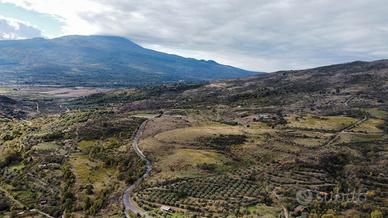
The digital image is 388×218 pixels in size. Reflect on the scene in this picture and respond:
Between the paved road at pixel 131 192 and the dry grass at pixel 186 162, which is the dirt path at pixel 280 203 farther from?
the paved road at pixel 131 192

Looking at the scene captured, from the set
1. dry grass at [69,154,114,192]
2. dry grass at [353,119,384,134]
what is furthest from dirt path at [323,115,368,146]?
dry grass at [69,154,114,192]

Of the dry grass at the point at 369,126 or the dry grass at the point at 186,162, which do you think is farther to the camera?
the dry grass at the point at 369,126

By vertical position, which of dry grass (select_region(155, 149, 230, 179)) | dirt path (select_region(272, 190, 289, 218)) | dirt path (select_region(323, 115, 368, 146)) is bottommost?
dirt path (select_region(272, 190, 289, 218))

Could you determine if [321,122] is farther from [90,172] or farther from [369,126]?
[90,172]

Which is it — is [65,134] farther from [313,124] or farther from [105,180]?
[313,124]

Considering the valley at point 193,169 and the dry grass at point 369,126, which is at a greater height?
the dry grass at point 369,126

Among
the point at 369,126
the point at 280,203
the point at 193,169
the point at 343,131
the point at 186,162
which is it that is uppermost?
the point at 369,126

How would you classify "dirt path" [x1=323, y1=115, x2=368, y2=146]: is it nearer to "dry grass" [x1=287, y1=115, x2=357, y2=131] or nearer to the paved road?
"dry grass" [x1=287, y1=115, x2=357, y2=131]

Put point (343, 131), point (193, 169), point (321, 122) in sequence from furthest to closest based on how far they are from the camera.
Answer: point (321, 122) < point (343, 131) < point (193, 169)

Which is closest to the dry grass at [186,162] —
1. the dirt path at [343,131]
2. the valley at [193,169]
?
the valley at [193,169]

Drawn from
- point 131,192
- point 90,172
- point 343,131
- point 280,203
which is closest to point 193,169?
point 131,192

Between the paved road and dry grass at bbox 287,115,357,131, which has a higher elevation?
dry grass at bbox 287,115,357,131
